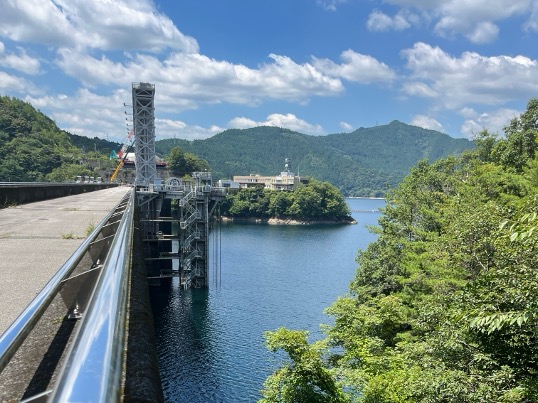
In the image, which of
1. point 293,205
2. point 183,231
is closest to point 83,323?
point 183,231

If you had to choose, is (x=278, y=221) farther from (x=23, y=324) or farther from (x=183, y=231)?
(x=23, y=324)

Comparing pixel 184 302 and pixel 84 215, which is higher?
pixel 84 215

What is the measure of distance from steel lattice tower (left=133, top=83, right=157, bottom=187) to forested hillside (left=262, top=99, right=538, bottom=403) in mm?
33800

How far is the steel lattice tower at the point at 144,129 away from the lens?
45.3m

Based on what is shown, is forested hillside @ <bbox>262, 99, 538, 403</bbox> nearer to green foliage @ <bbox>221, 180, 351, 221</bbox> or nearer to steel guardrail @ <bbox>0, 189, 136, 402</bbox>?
→ steel guardrail @ <bbox>0, 189, 136, 402</bbox>

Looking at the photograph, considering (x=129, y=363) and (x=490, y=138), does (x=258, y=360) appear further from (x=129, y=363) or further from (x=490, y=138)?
(x=490, y=138)

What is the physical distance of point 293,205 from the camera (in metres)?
101

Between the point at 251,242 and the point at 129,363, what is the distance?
6344cm

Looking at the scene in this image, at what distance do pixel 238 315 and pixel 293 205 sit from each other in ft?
243

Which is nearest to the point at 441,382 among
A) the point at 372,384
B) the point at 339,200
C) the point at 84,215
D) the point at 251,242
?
the point at 372,384

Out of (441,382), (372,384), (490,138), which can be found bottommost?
(372,384)

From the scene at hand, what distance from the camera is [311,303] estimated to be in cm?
3100

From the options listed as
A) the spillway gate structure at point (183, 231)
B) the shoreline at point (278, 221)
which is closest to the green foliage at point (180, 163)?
the shoreline at point (278, 221)

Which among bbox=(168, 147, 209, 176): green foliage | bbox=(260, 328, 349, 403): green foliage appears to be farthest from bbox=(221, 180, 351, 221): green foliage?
bbox=(260, 328, 349, 403): green foliage
